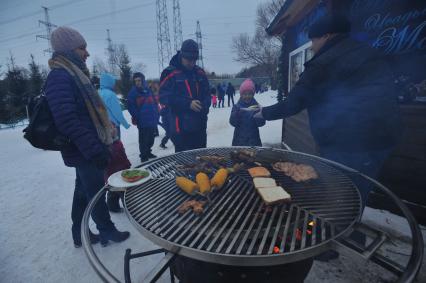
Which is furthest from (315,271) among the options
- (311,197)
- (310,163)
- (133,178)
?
(133,178)

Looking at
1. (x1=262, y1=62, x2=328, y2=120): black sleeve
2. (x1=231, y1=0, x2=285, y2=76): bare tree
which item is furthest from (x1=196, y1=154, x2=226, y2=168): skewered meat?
(x1=231, y1=0, x2=285, y2=76): bare tree

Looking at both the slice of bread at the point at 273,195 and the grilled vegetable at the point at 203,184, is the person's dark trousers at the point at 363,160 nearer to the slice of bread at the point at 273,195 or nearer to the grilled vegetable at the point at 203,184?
the slice of bread at the point at 273,195

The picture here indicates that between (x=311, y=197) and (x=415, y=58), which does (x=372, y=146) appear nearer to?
(x=311, y=197)

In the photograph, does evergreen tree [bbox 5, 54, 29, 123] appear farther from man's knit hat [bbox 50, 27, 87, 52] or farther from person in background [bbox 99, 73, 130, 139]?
man's knit hat [bbox 50, 27, 87, 52]

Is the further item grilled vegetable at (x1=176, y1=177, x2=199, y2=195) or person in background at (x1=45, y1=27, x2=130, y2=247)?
person in background at (x1=45, y1=27, x2=130, y2=247)

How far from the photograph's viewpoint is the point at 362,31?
3.14 m

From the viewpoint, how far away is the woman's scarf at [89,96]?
215 centimetres

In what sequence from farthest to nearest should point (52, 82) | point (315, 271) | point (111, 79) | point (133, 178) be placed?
point (111, 79)
point (315, 271)
point (52, 82)
point (133, 178)

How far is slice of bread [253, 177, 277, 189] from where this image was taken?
157 cm

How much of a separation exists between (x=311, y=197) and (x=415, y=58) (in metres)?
2.33

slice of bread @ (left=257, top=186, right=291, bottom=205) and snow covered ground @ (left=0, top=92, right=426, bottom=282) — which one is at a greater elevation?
slice of bread @ (left=257, top=186, right=291, bottom=205)

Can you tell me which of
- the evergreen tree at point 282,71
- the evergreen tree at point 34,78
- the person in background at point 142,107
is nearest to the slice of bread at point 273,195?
the person in background at point 142,107

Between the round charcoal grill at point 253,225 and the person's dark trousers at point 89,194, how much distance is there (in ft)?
3.00

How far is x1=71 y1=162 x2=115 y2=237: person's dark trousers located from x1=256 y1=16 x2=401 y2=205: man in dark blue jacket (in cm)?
197
